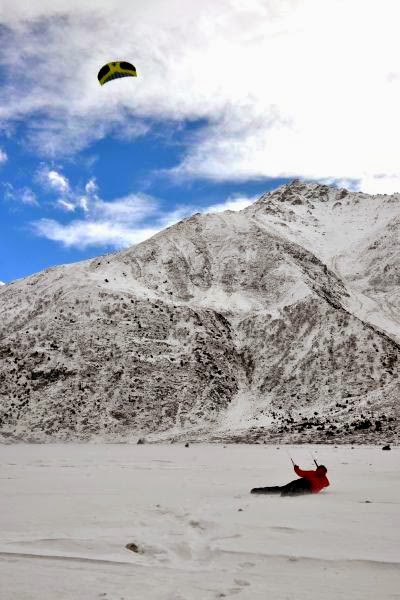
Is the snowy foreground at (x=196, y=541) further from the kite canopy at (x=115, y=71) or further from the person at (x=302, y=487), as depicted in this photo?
the kite canopy at (x=115, y=71)

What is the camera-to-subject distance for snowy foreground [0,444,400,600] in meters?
5.25

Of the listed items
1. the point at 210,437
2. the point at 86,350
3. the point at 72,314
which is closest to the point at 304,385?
the point at 210,437

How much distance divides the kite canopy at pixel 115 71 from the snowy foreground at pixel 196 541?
930 inches

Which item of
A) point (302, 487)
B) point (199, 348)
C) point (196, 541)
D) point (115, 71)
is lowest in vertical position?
point (302, 487)

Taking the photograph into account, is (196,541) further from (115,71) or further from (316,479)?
(115,71)

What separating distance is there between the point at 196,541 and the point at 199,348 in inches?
1655

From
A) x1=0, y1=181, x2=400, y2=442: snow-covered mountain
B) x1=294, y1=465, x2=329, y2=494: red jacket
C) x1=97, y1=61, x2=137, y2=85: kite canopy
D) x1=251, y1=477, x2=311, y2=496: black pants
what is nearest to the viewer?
x1=251, y1=477, x2=311, y2=496: black pants

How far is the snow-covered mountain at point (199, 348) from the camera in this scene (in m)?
40.2

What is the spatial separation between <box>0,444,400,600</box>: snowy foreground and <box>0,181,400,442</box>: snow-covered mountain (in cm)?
2159

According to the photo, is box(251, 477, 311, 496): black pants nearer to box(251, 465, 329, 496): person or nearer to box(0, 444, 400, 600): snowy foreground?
box(251, 465, 329, 496): person

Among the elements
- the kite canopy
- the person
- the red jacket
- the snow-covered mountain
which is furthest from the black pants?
the kite canopy

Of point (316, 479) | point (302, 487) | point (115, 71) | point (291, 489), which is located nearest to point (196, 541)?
point (291, 489)

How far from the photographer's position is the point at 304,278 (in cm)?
6356

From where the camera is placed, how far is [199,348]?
162 feet
